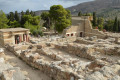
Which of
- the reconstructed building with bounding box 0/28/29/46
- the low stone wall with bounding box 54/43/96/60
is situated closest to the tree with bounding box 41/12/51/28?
the reconstructed building with bounding box 0/28/29/46

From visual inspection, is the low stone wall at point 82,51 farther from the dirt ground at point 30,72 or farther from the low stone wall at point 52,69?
the dirt ground at point 30,72

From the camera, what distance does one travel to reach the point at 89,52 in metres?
12.9

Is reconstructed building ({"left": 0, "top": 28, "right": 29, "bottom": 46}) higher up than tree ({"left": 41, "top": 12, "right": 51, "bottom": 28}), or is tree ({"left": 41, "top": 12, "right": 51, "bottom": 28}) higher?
tree ({"left": 41, "top": 12, "right": 51, "bottom": 28})

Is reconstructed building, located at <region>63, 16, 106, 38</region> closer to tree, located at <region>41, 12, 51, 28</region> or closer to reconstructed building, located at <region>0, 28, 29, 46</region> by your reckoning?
reconstructed building, located at <region>0, 28, 29, 46</region>

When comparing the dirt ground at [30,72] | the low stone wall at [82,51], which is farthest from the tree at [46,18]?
the dirt ground at [30,72]

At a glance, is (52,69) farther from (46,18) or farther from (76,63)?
(46,18)

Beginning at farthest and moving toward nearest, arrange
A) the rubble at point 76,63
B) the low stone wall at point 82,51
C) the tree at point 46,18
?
1. the tree at point 46,18
2. the low stone wall at point 82,51
3. the rubble at point 76,63

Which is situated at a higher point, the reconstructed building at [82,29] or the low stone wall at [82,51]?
the reconstructed building at [82,29]

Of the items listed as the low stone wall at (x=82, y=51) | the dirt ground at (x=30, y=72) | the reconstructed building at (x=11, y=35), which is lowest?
the dirt ground at (x=30, y=72)

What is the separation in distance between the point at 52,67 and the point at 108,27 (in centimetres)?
4243

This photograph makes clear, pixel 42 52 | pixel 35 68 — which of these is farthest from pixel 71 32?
Answer: pixel 35 68

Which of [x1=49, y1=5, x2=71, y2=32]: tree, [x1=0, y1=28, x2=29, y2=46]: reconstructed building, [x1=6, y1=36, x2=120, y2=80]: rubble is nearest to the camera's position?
[x1=6, y1=36, x2=120, y2=80]: rubble

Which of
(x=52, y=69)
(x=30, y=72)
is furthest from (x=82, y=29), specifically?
(x=52, y=69)

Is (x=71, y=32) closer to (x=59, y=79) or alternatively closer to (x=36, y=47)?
(x=36, y=47)
